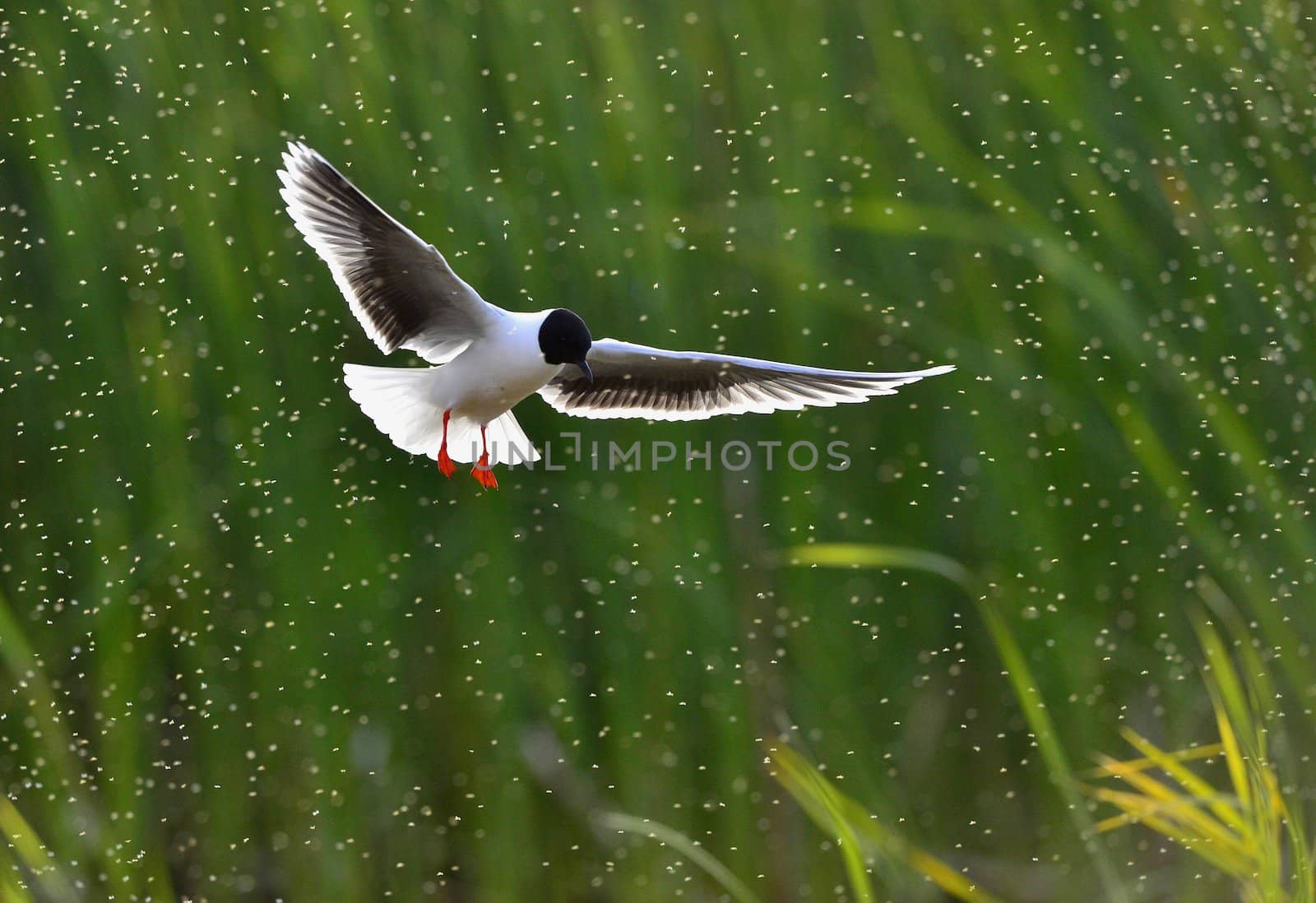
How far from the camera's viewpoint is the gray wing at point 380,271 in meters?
1.30

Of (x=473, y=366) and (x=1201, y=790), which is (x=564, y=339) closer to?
(x=473, y=366)

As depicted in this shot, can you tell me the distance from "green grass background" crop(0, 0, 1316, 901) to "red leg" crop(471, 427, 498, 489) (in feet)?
0.52

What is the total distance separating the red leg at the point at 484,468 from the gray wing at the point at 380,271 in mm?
111

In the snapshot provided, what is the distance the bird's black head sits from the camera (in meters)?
1.21

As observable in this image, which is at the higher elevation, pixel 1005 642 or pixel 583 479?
pixel 583 479

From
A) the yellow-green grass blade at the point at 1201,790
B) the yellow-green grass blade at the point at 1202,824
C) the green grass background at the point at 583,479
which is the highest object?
the green grass background at the point at 583,479

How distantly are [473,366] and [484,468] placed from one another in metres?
0.16

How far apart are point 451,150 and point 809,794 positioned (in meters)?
0.88

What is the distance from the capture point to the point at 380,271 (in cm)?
135

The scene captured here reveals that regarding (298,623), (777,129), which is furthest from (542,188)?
(298,623)

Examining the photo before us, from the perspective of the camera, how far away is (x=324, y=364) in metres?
1.61

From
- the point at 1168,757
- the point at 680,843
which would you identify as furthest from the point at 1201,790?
the point at 680,843

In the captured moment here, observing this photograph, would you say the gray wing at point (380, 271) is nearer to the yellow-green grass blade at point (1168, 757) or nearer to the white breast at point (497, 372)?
the white breast at point (497, 372)

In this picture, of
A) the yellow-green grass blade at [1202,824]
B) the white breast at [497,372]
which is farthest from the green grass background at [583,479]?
the white breast at [497,372]
